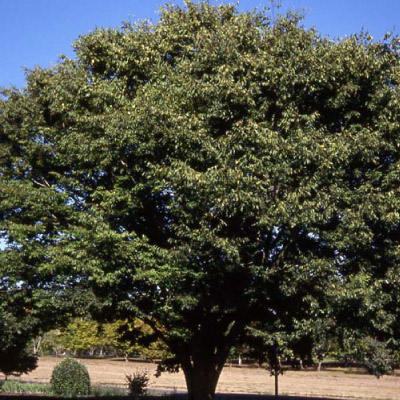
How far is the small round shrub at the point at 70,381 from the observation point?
3059 cm

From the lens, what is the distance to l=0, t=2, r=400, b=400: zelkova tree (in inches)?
562

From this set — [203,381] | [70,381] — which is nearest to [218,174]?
[203,381]

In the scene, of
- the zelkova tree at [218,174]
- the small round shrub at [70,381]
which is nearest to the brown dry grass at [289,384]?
the small round shrub at [70,381]

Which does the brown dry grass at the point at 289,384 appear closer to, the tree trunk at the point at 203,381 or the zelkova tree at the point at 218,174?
the tree trunk at the point at 203,381

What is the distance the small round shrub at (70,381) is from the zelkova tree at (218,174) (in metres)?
15.1

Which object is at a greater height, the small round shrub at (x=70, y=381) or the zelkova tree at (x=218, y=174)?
the zelkova tree at (x=218, y=174)

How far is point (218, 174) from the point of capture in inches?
544

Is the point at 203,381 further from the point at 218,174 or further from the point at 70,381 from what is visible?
the point at 70,381

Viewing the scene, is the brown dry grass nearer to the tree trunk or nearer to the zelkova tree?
the tree trunk

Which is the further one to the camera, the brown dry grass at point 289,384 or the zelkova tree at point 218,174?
the brown dry grass at point 289,384

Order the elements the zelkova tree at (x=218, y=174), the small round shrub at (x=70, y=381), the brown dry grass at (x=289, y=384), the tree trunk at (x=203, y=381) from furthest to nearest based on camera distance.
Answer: the brown dry grass at (x=289, y=384) → the small round shrub at (x=70, y=381) → the tree trunk at (x=203, y=381) → the zelkova tree at (x=218, y=174)

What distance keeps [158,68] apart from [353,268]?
807cm

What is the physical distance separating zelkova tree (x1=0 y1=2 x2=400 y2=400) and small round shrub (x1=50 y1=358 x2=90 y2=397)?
594 inches

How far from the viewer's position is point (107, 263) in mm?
15211
